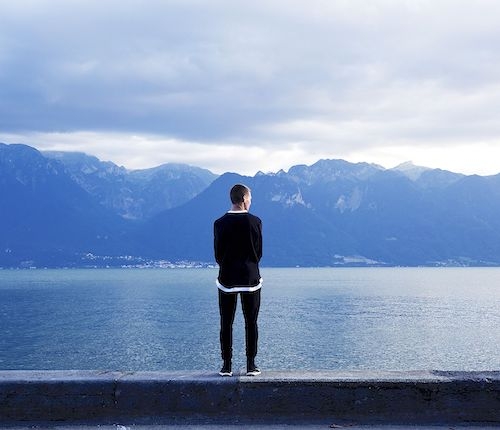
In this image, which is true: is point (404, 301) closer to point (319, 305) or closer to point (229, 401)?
point (319, 305)

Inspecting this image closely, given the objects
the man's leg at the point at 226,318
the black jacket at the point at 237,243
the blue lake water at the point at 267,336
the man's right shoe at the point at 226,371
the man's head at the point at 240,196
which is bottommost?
the blue lake water at the point at 267,336

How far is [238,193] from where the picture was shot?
293 inches

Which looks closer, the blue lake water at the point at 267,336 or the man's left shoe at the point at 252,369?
the man's left shoe at the point at 252,369

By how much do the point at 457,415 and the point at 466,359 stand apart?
53440 mm

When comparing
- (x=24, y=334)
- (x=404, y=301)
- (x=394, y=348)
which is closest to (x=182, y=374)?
(x=394, y=348)

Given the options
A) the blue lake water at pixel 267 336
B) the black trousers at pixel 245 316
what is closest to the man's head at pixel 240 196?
the black trousers at pixel 245 316

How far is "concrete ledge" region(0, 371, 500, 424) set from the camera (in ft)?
21.5

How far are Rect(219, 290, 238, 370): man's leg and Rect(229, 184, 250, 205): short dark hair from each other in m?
1.04

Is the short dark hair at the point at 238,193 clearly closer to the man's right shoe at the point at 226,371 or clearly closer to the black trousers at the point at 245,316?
the black trousers at the point at 245,316

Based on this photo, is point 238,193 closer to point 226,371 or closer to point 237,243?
point 237,243

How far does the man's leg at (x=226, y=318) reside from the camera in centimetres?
730

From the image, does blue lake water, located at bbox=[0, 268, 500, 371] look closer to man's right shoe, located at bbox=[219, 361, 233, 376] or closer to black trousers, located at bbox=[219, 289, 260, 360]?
black trousers, located at bbox=[219, 289, 260, 360]

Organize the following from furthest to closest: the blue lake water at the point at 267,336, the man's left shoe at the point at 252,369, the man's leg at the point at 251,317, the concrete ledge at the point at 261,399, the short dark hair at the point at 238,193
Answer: the blue lake water at the point at 267,336, the short dark hair at the point at 238,193, the man's leg at the point at 251,317, the man's left shoe at the point at 252,369, the concrete ledge at the point at 261,399

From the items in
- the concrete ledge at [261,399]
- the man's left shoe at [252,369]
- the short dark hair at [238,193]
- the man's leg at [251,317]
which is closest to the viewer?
the concrete ledge at [261,399]
